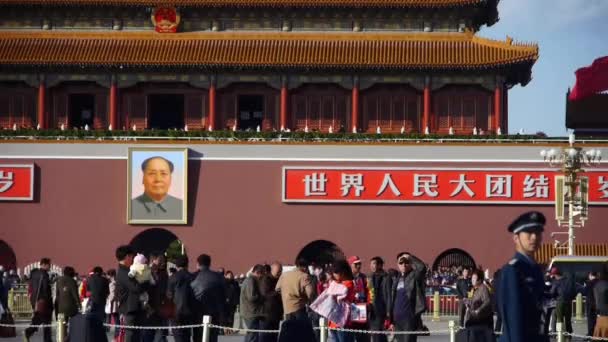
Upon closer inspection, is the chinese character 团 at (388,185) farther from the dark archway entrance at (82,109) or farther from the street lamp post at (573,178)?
the dark archway entrance at (82,109)

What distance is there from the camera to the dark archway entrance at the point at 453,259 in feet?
141

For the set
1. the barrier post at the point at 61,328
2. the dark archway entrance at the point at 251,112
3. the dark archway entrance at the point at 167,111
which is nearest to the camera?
the barrier post at the point at 61,328

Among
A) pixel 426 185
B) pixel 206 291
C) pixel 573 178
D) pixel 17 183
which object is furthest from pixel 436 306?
pixel 206 291

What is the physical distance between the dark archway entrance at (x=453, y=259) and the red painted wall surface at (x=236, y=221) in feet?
1.16

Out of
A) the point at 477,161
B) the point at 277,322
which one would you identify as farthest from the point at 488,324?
the point at 477,161

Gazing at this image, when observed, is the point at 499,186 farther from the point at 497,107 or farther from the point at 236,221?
the point at 236,221

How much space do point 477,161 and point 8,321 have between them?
21.9 m

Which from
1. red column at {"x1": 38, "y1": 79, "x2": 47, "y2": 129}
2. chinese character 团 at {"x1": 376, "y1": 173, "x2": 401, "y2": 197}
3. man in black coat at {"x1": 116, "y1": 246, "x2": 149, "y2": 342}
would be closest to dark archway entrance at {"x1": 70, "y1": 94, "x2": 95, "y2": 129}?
red column at {"x1": 38, "y1": 79, "x2": 47, "y2": 129}

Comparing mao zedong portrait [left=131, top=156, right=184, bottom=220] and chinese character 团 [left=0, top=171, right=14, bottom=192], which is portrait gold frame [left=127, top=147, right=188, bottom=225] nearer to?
mao zedong portrait [left=131, top=156, right=184, bottom=220]

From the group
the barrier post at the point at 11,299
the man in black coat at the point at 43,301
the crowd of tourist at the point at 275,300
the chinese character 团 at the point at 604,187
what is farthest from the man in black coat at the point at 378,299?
the chinese character 团 at the point at 604,187

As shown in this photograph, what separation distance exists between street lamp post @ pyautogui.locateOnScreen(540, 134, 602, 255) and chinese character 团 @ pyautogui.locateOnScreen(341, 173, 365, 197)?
5491mm

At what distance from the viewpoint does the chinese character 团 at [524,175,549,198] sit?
4266cm

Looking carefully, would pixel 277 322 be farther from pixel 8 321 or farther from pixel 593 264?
pixel 593 264

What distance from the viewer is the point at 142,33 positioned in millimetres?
47875
